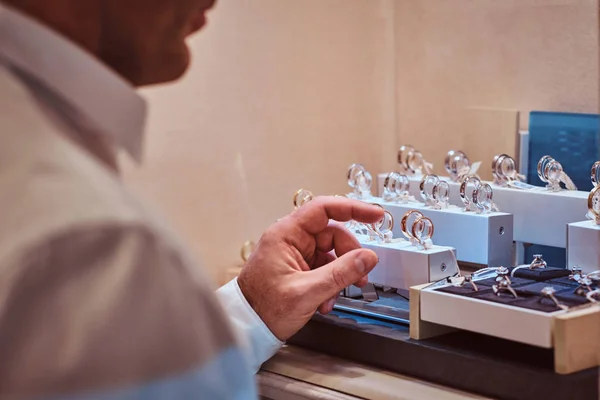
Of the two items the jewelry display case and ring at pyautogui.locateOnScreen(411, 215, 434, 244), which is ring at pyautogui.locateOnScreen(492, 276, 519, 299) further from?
ring at pyautogui.locateOnScreen(411, 215, 434, 244)

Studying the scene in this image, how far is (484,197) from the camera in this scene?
0.92m

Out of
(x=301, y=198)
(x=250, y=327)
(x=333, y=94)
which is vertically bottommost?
(x=250, y=327)

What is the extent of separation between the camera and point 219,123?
122 centimetres

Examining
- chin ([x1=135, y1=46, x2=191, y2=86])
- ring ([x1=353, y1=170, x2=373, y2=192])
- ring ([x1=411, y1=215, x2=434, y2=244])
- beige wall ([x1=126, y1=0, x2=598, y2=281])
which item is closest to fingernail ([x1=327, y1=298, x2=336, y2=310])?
ring ([x1=411, y1=215, x2=434, y2=244])

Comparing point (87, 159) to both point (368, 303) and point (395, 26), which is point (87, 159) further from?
point (395, 26)

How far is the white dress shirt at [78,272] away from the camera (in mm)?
306

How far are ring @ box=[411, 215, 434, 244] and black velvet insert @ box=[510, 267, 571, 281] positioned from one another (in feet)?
0.31

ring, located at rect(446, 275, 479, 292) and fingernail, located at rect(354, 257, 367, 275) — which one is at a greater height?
fingernail, located at rect(354, 257, 367, 275)

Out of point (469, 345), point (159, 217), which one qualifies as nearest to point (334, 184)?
point (469, 345)

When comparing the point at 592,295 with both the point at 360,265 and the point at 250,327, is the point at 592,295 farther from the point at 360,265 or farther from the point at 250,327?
the point at 250,327

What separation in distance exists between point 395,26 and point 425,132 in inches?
6.3

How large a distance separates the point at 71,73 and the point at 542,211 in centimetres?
68

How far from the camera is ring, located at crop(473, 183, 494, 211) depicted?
3.03 ft

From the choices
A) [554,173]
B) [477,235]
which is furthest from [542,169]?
[477,235]
